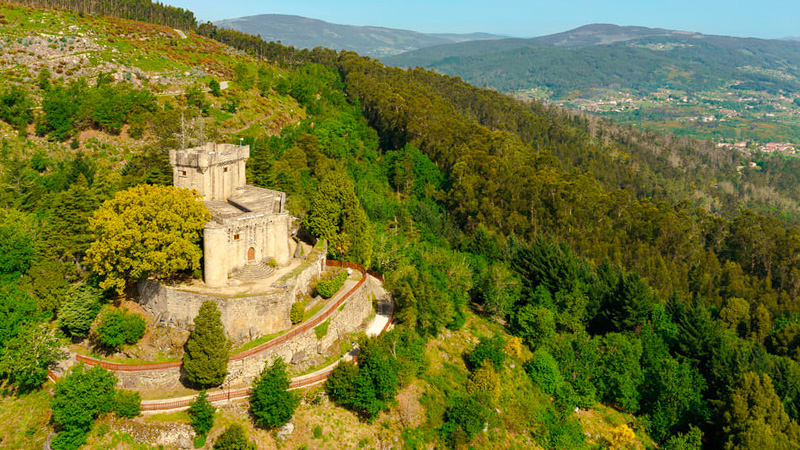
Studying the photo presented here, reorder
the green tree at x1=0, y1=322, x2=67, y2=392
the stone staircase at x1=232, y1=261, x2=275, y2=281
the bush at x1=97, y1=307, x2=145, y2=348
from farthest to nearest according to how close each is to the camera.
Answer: the stone staircase at x1=232, y1=261, x2=275, y2=281, the bush at x1=97, y1=307, x2=145, y2=348, the green tree at x1=0, y1=322, x2=67, y2=392

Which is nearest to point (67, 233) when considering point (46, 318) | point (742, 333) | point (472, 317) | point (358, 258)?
point (46, 318)

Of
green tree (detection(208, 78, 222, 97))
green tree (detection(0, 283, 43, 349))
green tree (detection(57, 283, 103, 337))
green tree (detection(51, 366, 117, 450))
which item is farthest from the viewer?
green tree (detection(208, 78, 222, 97))

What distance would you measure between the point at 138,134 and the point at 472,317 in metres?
53.6

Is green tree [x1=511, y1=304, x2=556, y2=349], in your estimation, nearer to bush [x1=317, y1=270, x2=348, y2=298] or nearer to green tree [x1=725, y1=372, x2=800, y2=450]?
green tree [x1=725, y1=372, x2=800, y2=450]

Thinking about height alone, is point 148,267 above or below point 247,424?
above

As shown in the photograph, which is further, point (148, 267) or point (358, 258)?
point (358, 258)

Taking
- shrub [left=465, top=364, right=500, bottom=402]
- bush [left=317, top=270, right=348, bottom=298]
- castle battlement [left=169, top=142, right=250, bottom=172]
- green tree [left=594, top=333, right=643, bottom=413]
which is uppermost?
castle battlement [left=169, top=142, right=250, bottom=172]

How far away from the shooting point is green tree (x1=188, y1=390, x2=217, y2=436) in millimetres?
32531

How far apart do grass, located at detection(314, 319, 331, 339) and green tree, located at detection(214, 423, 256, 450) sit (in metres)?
8.58

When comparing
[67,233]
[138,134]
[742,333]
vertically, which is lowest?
[742,333]

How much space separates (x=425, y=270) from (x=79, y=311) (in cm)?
2839

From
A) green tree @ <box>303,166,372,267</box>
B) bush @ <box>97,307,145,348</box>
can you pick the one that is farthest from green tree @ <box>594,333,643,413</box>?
bush @ <box>97,307,145,348</box>

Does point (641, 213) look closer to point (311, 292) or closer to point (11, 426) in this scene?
point (311, 292)

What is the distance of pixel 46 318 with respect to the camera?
127 ft
